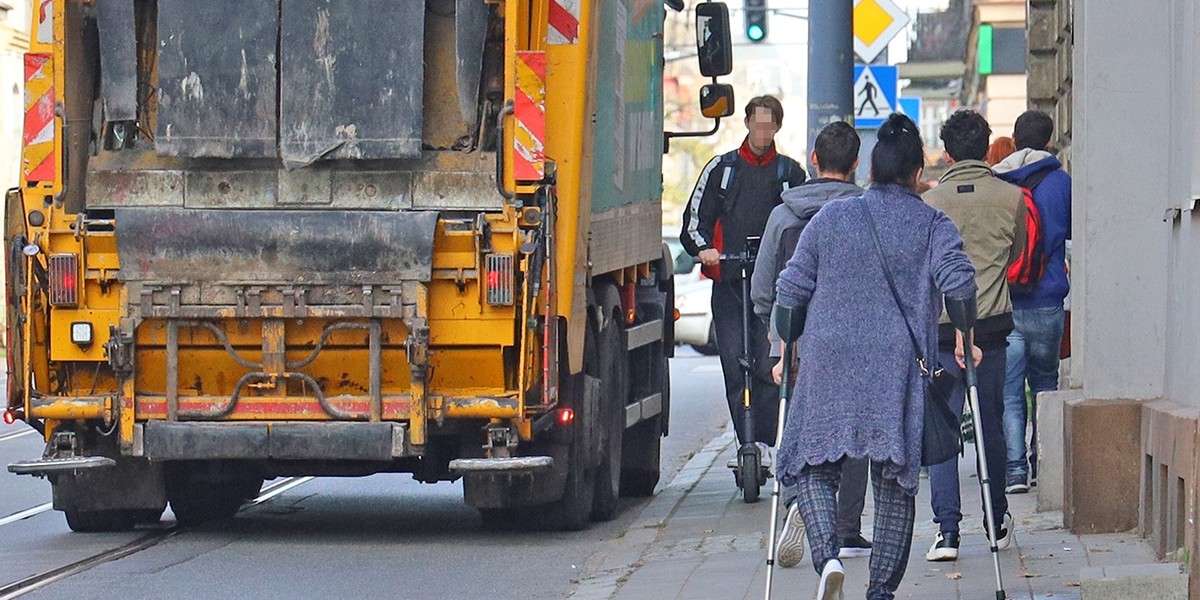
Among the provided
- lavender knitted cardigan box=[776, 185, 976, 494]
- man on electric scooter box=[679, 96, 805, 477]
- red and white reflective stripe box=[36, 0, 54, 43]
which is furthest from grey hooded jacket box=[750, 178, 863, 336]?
red and white reflective stripe box=[36, 0, 54, 43]

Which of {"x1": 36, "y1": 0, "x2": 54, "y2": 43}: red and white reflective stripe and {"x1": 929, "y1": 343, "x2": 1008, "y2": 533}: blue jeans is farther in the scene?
{"x1": 36, "y1": 0, "x2": 54, "y2": 43}: red and white reflective stripe

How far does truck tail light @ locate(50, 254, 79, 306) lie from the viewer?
9734mm

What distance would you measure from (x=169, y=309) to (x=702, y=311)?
20274mm

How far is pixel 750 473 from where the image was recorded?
11227 mm

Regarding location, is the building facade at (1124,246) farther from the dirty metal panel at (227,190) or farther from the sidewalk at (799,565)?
the dirty metal panel at (227,190)

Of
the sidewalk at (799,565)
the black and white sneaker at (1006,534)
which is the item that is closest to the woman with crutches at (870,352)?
the sidewalk at (799,565)

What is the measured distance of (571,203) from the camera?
32.4 ft

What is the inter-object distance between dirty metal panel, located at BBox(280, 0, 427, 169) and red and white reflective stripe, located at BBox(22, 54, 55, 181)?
99 cm

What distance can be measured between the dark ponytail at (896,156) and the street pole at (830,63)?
597 cm

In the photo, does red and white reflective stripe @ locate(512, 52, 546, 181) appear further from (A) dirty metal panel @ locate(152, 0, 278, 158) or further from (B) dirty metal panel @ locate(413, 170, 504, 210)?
(A) dirty metal panel @ locate(152, 0, 278, 158)

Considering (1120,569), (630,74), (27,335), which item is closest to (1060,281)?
(630,74)

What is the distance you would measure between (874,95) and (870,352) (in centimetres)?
1041

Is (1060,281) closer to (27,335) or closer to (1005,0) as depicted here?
(27,335)

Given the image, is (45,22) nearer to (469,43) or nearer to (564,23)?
(469,43)
